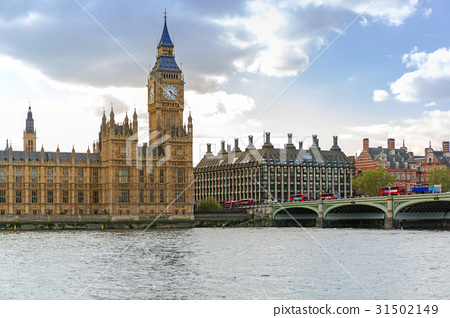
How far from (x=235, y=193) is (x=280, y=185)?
37.2 feet

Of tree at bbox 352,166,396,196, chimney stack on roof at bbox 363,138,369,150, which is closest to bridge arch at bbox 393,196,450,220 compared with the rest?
tree at bbox 352,166,396,196

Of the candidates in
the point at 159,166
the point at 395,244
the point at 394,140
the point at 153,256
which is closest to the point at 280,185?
the point at 394,140

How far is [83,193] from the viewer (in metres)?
112

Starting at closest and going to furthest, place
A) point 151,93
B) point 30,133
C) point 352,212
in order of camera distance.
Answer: point 352,212 < point 151,93 < point 30,133

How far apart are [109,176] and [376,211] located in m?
43.0

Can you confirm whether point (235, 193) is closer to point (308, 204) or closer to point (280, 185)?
point (280, 185)

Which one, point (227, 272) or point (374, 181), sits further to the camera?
point (374, 181)

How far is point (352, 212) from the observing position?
105 meters

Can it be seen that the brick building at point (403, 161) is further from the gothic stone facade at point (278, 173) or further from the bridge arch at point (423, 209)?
the bridge arch at point (423, 209)

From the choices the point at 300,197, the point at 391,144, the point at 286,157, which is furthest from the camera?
the point at 391,144

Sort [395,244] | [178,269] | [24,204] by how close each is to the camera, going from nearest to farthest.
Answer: [178,269], [395,244], [24,204]

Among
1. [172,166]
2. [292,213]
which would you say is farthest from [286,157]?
[172,166]

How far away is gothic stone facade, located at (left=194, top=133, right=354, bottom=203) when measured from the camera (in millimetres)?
146000
